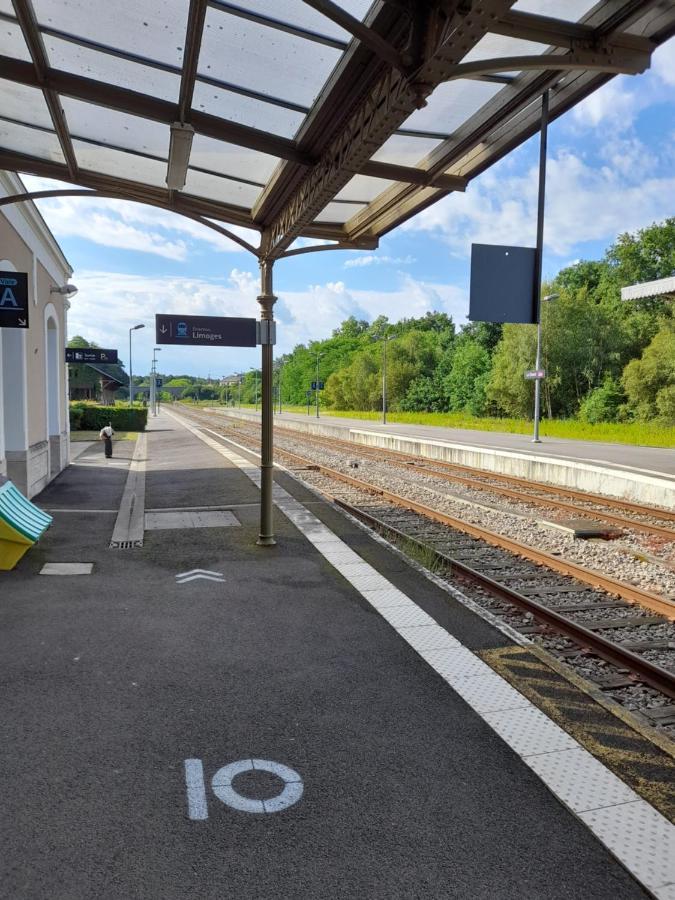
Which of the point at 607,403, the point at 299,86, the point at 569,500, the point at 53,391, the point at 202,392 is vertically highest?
the point at 299,86

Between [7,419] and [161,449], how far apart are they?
1430 cm

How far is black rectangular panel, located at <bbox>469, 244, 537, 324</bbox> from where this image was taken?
5.80m

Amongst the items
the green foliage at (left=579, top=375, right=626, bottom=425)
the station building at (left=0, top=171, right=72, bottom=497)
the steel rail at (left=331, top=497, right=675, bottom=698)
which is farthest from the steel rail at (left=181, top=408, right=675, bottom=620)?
the green foliage at (left=579, top=375, right=626, bottom=425)

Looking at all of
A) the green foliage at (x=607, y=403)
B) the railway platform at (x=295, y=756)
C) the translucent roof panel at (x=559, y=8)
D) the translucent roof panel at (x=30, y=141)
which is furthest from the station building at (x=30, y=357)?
the green foliage at (x=607, y=403)

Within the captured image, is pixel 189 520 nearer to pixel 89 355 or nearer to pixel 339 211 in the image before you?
pixel 339 211

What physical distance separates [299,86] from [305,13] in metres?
0.88

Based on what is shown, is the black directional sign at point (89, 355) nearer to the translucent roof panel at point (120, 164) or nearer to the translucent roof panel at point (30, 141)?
the translucent roof panel at point (30, 141)

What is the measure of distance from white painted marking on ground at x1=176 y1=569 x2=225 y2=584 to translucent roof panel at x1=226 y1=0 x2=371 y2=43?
16.6ft

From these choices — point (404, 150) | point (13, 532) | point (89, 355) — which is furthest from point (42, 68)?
point (89, 355)

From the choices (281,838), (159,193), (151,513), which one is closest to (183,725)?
(281,838)

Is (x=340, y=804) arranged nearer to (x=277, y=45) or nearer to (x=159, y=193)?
(x=277, y=45)

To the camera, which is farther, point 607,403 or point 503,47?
point 607,403

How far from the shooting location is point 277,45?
4.61m

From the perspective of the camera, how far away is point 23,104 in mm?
5934
